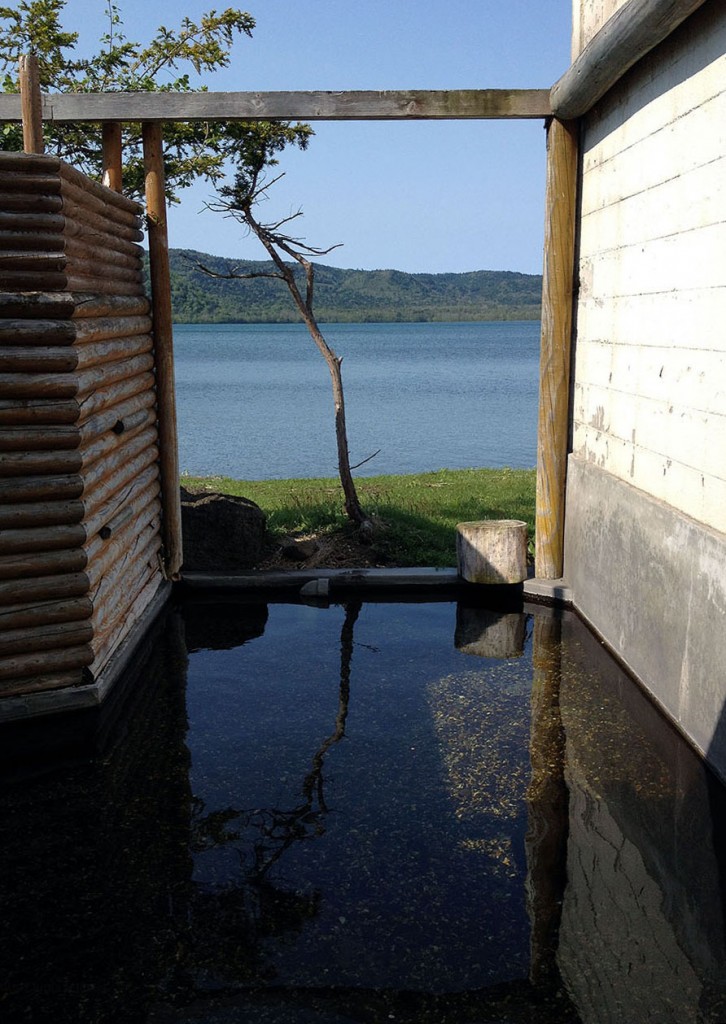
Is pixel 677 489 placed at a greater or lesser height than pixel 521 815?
greater

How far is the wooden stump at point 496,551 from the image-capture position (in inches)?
379

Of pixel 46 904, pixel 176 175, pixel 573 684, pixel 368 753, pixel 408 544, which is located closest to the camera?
pixel 46 904

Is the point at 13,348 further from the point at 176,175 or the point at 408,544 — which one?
the point at 176,175

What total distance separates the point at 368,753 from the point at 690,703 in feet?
6.67

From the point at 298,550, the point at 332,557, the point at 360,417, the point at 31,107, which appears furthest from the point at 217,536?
the point at 360,417

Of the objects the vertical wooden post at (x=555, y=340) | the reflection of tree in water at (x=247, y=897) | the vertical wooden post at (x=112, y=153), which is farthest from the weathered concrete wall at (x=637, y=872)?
the vertical wooden post at (x=112, y=153)

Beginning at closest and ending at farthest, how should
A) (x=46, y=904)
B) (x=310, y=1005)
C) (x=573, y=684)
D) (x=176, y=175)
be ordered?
(x=310, y=1005)
(x=46, y=904)
(x=573, y=684)
(x=176, y=175)

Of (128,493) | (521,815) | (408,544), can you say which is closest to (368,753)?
(521,815)

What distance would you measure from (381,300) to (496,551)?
575 ft

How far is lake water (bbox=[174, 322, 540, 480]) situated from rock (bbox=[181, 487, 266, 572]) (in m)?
15.3

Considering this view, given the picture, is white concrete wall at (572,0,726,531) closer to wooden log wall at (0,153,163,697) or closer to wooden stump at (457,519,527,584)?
wooden stump at (457,519,527,584)

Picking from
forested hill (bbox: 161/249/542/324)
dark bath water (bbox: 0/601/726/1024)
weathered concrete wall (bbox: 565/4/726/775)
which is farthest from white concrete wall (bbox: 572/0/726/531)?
forested hill (bbox: 161/249/542/324)

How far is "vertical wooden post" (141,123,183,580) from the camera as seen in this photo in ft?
30.3

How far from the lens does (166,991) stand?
3.82 meters
